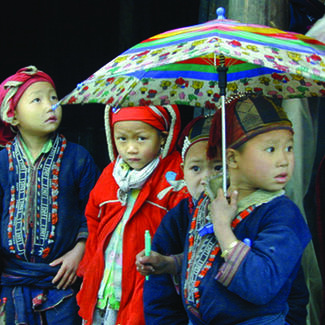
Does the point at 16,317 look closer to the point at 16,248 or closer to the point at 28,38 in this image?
the point at 16,248

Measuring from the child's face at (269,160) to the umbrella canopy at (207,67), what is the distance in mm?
272

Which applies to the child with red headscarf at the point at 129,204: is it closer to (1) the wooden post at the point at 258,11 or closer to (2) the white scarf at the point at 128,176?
(2) the white scarf at the point at 128,176

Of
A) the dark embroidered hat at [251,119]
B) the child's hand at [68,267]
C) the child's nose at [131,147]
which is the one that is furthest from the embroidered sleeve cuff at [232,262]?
the child's hand at [68,267]

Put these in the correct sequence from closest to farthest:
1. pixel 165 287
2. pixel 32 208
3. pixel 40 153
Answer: pixel 165 287, pixel 32 208, pixel 40 153

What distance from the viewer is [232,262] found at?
225cm

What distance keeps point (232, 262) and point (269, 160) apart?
435 mm

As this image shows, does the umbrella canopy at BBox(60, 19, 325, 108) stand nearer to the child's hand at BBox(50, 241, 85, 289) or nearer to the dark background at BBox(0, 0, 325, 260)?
the child's hand at BBox(50, 241, 85, 289)

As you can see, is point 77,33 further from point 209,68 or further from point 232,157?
point 232,157

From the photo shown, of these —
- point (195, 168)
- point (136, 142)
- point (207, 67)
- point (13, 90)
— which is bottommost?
point (195, 168)

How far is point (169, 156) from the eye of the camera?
3.26 m

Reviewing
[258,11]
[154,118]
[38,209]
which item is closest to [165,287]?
[154,118]

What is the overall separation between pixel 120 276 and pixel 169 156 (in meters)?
0.67

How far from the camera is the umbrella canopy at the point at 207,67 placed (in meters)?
2.24

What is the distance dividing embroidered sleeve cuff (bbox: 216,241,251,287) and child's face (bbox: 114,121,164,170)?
1028 millimetres
